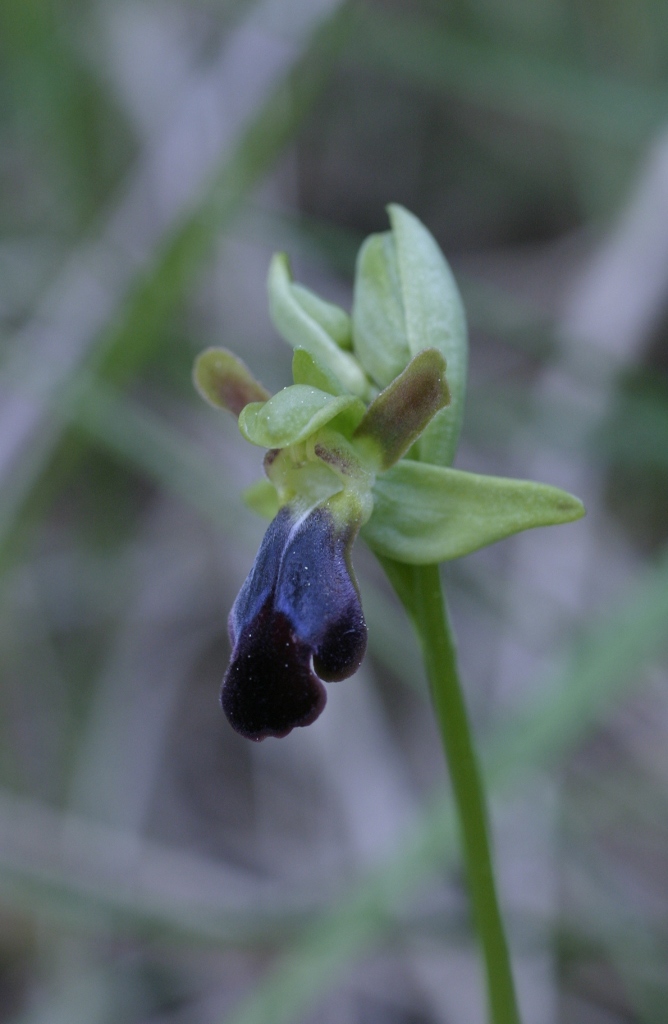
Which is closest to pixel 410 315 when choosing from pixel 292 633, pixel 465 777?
pixel 292 633

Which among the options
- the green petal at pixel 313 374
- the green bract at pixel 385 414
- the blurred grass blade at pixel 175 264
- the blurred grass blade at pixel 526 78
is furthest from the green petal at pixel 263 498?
the blurred grass blade at pixel 526 78

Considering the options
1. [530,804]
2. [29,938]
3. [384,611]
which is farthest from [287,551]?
[29,938]

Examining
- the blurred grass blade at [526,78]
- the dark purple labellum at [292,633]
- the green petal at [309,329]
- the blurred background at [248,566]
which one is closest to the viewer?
the dark purple labellum at [292,633]

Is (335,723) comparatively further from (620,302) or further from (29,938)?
(620,302)

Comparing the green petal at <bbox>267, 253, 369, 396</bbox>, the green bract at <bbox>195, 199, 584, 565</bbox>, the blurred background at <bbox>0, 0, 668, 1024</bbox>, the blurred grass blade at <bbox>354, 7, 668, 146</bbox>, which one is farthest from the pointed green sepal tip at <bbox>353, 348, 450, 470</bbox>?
the blurred grass blade at <bbox>354, 7, 668, 146</bbox>

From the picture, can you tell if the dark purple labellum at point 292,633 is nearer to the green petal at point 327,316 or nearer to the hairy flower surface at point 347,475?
the hairy flower surface at point 347,475

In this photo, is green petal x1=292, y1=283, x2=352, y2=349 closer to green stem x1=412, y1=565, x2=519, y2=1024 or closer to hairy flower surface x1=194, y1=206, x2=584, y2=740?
hairy flower surface x1=194, y1=206, x2=584, y2=740
